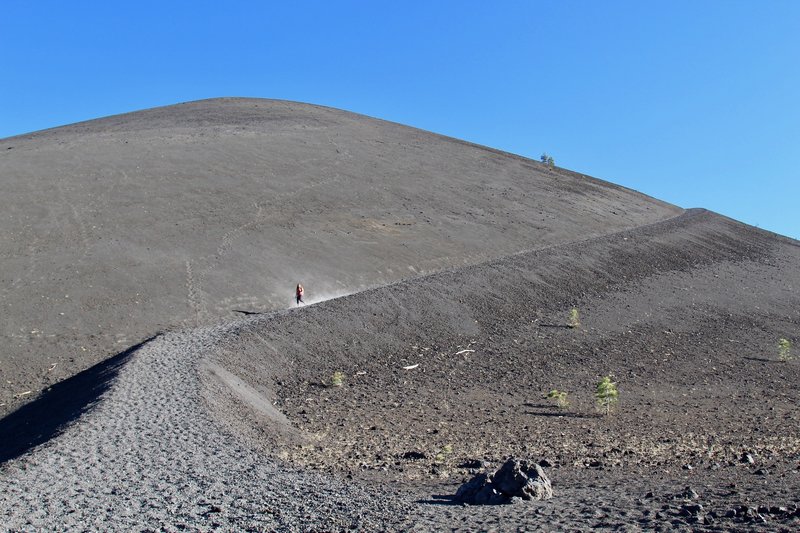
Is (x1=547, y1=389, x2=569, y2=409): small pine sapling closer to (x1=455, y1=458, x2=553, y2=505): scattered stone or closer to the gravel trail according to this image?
(x1=455, y1=458, x2=553, y2=505): scattered stone

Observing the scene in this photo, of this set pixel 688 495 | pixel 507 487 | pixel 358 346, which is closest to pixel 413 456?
pixel 507 487

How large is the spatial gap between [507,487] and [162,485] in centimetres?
403

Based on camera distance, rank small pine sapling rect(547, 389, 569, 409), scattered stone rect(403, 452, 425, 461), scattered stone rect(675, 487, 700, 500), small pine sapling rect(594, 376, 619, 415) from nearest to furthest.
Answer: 1. scattered stone rect(675, 487, 700, 500)
2. scattered stone rect(403, 452, 425, 461)
3. small pine sapling rect(594, 376, 619, 415)
4. small pine sapling rect(547, 389, 569, 409)

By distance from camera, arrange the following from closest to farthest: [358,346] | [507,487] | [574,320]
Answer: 1. [507,487]
2. [358,346]
3. [574,320]

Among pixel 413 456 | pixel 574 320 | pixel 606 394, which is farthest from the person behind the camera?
pixel 574 320

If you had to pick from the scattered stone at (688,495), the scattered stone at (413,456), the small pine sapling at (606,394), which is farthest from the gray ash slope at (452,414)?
the small pine sapling at (606,394)

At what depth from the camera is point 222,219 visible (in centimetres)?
2903

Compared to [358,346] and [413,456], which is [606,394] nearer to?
[413,456]

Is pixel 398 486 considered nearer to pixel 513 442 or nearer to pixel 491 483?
pixel 491 483

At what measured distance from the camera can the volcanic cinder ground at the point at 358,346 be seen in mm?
8047

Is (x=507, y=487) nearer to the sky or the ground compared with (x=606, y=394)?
nearer to the ground

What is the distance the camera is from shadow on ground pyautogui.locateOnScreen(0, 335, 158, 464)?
424 inches

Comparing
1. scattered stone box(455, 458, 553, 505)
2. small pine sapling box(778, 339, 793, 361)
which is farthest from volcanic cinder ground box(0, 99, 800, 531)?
small pine sapling box(778, 339, 793, 361)

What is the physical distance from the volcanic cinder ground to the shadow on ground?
93 mm
